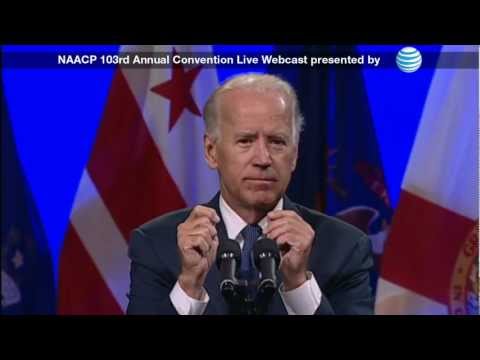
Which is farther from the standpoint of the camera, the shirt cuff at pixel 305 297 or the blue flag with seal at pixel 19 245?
the blue flag with seal at pixel 19 245

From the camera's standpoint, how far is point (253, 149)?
118 inches

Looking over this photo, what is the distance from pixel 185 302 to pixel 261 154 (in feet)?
2.05

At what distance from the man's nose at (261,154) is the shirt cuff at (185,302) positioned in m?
0.53

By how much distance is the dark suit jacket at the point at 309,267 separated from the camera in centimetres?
300

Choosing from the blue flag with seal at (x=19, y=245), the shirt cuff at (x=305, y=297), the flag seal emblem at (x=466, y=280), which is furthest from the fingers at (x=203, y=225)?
the flag seal emblem at (x=466, y=280)

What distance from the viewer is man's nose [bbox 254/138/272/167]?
2.99 metres

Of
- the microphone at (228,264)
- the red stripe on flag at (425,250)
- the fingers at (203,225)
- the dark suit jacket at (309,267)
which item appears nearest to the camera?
the microphone at (228,264)

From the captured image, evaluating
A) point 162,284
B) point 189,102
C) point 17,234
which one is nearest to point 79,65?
point 189,102

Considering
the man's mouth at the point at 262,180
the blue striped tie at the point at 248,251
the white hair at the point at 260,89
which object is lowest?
the blue striped tie at the point at 248,251

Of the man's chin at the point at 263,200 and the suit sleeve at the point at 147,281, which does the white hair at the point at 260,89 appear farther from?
the suit sleeve at the point at 147,281
